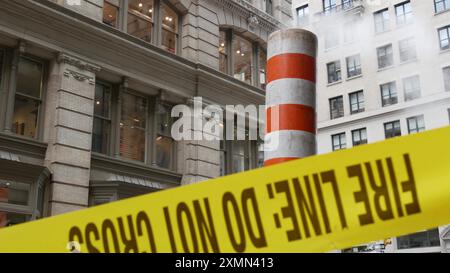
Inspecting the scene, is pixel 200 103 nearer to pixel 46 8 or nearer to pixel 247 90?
pixel 247 90

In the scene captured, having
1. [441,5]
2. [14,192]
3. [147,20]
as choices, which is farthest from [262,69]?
[441,5]

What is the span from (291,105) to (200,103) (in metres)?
11.7

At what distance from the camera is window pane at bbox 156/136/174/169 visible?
49.1 feet

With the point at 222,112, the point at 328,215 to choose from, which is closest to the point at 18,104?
the point at 222,112

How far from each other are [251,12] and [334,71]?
33567mm

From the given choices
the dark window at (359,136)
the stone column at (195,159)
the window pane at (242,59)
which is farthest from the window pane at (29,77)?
the dark window at (359,136)

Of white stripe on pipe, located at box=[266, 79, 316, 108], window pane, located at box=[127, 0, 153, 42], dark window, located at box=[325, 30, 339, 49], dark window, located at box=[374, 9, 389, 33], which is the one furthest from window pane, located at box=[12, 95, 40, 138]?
dark window, located at box=[325, 30, 339, 49]

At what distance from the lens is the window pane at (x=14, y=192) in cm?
1101

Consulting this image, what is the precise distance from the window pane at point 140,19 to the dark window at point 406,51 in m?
34.5

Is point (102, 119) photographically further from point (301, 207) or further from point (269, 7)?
point (301, 207)

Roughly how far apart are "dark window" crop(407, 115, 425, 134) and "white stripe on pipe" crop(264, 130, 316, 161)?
4275 centimetres

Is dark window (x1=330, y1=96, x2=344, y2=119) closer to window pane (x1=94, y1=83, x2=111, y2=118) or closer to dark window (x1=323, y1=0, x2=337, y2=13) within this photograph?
dark window (x1=323, y1=0, x2=337, y2=13)

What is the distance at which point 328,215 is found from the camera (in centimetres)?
294

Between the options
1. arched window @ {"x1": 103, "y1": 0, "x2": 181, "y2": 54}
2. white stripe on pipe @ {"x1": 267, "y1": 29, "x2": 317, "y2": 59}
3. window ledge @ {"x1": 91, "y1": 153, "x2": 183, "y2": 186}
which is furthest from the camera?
arched window @ {"x1": 103, "y1": 0, "x2": 181, "y2": 54}
